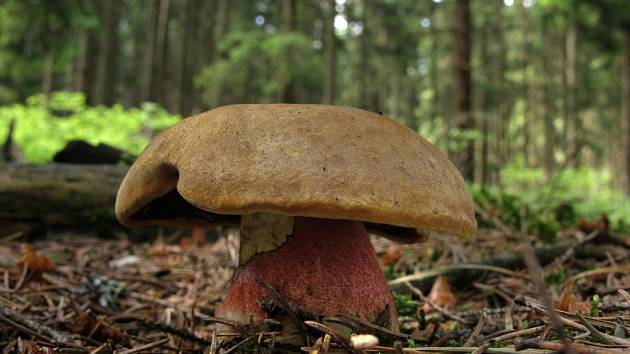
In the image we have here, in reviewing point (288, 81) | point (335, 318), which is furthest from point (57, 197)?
point (288, 81)

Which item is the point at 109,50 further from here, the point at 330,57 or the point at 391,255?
the point at 391,255

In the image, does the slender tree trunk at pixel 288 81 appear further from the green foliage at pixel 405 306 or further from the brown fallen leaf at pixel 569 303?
the brown fallen leaf at pixel 569 303

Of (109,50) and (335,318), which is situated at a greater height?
(109,50)

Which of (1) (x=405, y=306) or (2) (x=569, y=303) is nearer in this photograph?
(2) (x=569, y=303)

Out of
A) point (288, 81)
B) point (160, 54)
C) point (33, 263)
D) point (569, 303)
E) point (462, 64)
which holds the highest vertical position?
point (160, 54)

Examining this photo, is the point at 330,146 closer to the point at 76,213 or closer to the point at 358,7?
the point at 76,213

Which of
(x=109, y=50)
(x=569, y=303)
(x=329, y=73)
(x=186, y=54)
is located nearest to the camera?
(x=569, y=303)

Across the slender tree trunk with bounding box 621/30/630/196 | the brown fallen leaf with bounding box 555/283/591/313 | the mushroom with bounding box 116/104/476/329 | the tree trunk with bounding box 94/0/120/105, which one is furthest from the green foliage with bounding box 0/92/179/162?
the slender tree trunk with bounding box 621/30/630/196
